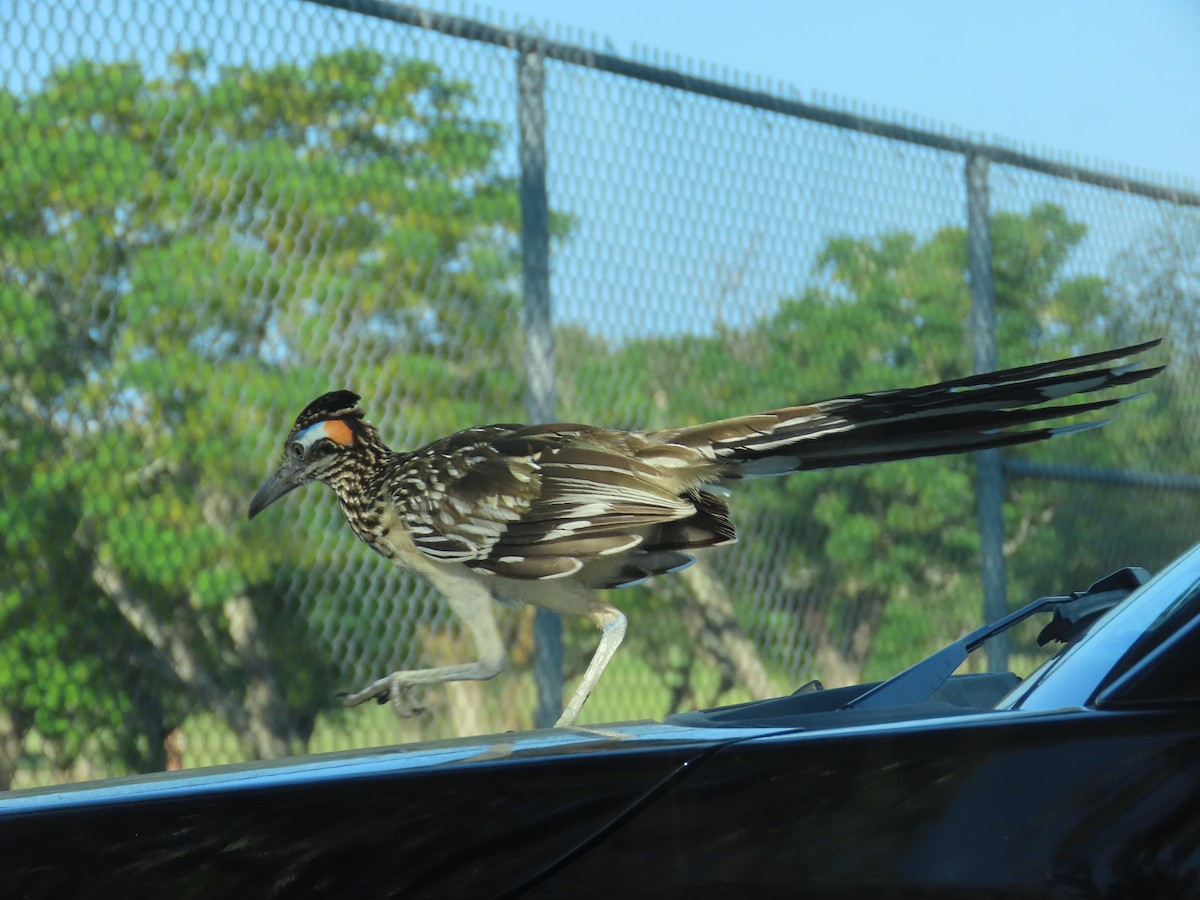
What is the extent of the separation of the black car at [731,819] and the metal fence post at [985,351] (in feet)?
20.0

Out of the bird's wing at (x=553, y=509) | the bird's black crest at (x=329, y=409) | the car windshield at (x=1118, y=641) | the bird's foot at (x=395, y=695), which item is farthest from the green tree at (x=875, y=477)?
the car windshield at (x=1118, y=641)

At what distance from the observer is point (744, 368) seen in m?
6.63

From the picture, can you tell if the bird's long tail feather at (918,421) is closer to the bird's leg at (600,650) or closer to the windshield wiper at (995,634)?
the windshield wiper at (995,634)

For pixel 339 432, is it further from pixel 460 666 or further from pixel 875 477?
pixel 875 477

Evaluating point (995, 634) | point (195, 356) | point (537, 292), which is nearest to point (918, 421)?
point (995, 634)

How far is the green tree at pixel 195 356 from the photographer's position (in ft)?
14.9

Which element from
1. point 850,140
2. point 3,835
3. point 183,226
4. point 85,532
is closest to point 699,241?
point 850,140

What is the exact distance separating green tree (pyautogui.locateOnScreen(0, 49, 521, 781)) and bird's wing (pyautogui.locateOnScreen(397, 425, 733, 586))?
1.35m

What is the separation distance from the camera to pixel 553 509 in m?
3.58

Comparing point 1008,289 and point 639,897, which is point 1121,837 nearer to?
point 639,897

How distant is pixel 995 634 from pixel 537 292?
137 inches

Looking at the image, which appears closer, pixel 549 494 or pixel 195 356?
pixel 549 494

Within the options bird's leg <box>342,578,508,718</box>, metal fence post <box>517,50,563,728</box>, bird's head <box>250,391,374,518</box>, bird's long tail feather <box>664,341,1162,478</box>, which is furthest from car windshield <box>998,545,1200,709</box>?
metal fence post <box>517,50,563,728</box>

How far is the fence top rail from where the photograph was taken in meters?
5.55
